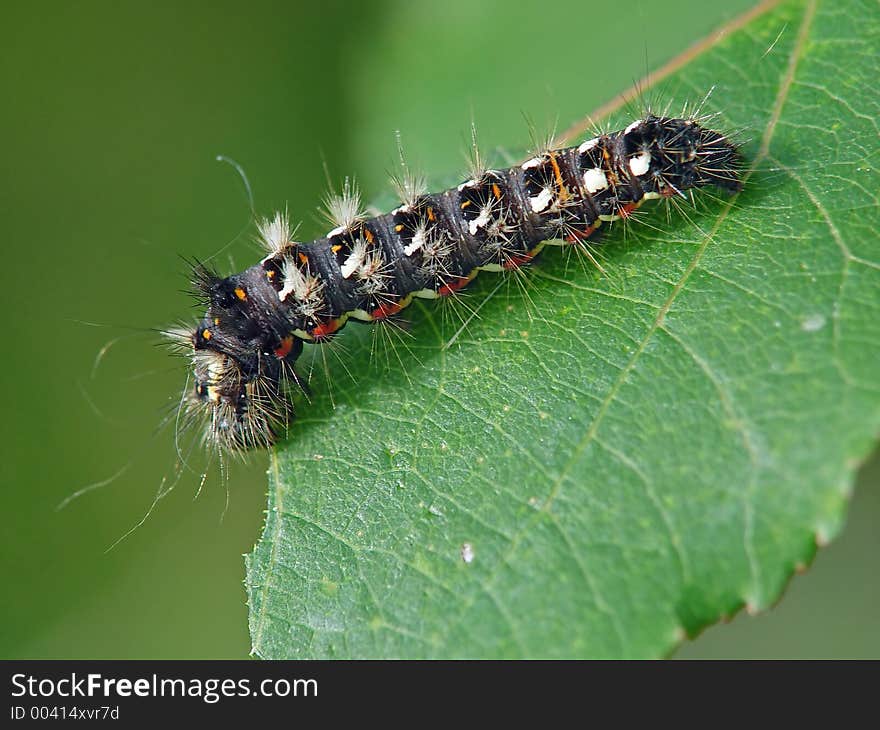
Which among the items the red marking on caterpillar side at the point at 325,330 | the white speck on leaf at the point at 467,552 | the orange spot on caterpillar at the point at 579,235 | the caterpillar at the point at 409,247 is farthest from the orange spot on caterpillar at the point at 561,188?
the white speck on leaf at the point at 467,552

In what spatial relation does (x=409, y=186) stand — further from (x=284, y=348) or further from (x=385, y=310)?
(x=284, y=348)

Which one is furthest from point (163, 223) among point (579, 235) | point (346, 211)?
point (579, 235)

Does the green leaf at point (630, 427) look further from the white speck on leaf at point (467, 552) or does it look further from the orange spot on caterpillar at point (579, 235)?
the orange spot on caterpillar at point (579, 235)

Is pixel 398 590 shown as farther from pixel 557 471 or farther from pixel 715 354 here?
pixel 715 354

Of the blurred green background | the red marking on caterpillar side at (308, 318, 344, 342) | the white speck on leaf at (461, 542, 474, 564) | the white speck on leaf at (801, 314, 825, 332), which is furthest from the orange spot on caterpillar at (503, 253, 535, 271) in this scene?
the white speck on leaf at (461, 542, 474, 564)

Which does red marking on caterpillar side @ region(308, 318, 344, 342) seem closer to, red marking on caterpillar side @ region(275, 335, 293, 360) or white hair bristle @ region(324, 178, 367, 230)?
red marking on caterpillar side @ region(275, 335, 293, 360)
